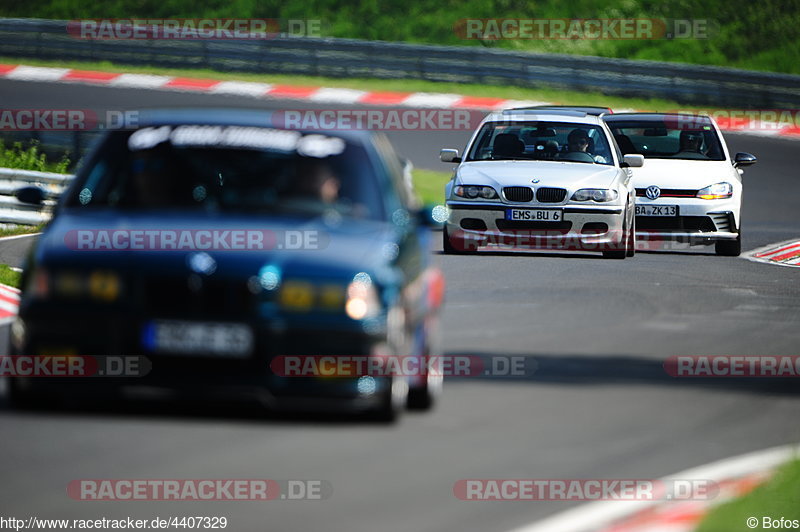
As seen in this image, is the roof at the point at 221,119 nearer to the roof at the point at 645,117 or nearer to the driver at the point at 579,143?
the driver at the point at 579,143

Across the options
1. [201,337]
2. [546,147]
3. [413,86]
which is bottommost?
[413,86]

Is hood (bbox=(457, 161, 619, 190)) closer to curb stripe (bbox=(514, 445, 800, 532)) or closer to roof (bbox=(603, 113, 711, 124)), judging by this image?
roof (bbox=(603, 113, 711, 124))

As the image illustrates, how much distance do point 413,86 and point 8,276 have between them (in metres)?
18.2

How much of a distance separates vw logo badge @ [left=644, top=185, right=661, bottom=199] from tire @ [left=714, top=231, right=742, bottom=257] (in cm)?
127

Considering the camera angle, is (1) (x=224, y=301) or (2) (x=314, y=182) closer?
(1) (x=224, y=301)

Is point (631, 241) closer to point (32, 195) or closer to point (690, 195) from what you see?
point (690, 195)

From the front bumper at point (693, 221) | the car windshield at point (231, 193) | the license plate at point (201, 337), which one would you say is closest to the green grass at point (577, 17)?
the front bumper at point (693, 221)

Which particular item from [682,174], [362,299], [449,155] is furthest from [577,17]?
[362,299]

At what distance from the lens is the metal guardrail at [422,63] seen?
104ft

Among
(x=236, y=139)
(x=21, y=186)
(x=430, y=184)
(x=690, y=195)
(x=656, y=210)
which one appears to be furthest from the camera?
(x=430, y=184)

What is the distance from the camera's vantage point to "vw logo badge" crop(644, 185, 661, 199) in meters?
18.4

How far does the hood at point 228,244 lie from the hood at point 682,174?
1099cm

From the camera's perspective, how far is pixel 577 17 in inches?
1571

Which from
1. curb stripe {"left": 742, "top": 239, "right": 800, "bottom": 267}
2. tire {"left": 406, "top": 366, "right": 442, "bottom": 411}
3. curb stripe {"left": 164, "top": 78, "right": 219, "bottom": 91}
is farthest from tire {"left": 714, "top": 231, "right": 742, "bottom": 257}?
curb stripe {"left": 164, "top": 78, "right": 219, "bottom": 91}
